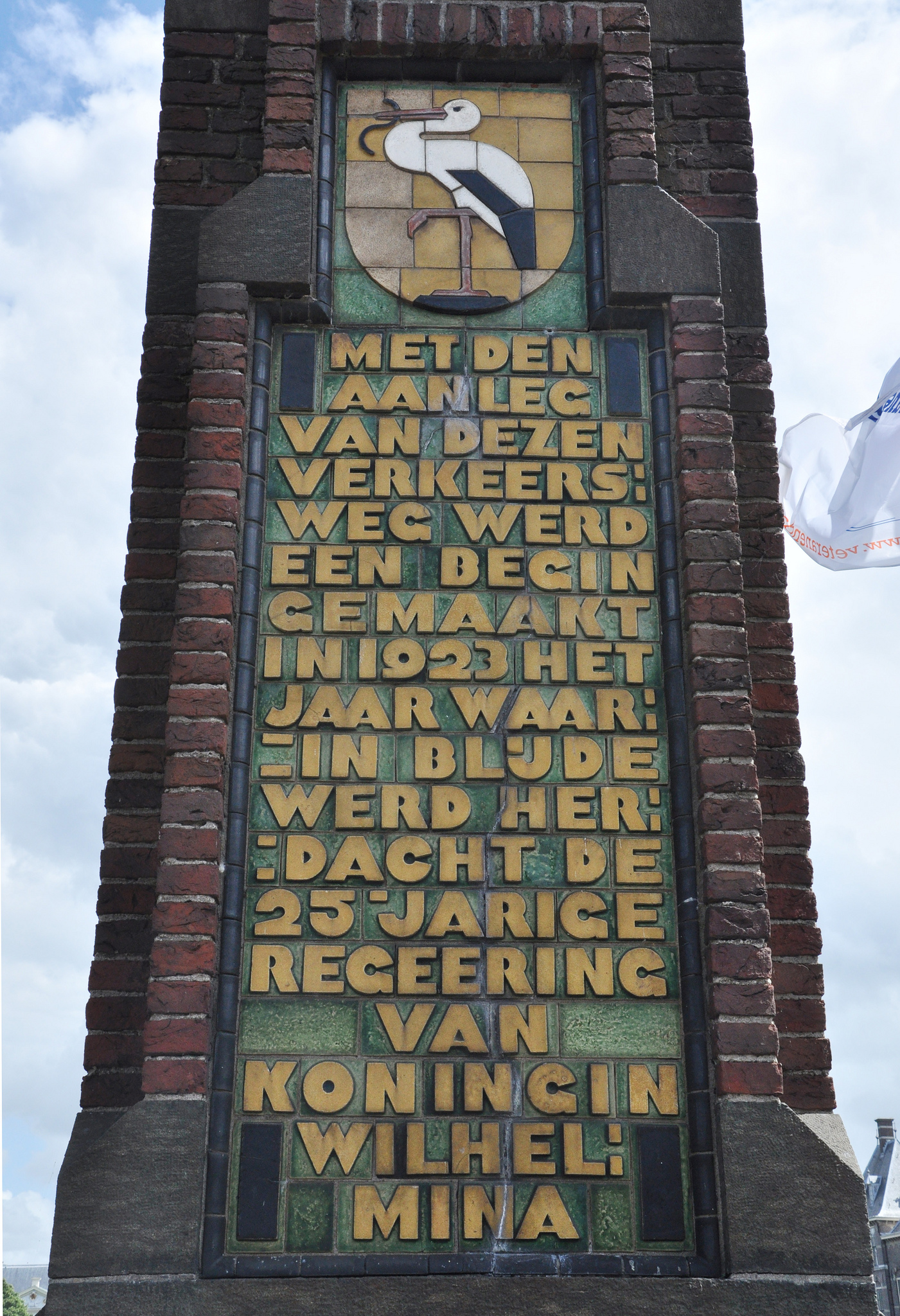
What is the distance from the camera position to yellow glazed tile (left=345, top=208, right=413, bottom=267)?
459 cm

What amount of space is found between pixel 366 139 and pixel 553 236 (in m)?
0.75

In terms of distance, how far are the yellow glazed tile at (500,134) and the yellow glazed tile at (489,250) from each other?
0.32m

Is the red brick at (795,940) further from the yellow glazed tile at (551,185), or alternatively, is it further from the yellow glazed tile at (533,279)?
the yellow glazed tile at (551,185)

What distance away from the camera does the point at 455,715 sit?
402 centimetres

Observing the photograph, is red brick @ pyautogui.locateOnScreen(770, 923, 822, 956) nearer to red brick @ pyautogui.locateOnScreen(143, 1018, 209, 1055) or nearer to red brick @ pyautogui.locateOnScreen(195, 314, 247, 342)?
red brick @ pyautogui.locateOnScreen(143, 1018, 209, 1055)

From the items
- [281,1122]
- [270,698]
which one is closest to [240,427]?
[270,698]

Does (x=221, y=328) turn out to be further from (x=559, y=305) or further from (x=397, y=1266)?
(x=397, y=1266)

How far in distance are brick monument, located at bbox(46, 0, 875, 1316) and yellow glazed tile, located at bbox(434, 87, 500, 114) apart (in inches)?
0.5

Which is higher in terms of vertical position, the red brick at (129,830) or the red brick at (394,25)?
the red brick at (394,25)

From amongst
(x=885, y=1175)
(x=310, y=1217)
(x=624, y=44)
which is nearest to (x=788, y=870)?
(x=310, y=1217)

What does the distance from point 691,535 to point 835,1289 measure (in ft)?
6.92

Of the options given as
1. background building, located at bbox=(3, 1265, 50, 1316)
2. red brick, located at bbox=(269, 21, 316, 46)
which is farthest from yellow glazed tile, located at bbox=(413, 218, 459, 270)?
background building, located at bbox=(3, 1265, 50, 1316)

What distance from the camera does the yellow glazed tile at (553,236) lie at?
4605mm

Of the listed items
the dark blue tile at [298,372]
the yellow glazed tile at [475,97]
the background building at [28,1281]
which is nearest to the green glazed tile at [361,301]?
the dark blue tile at [298,372]
